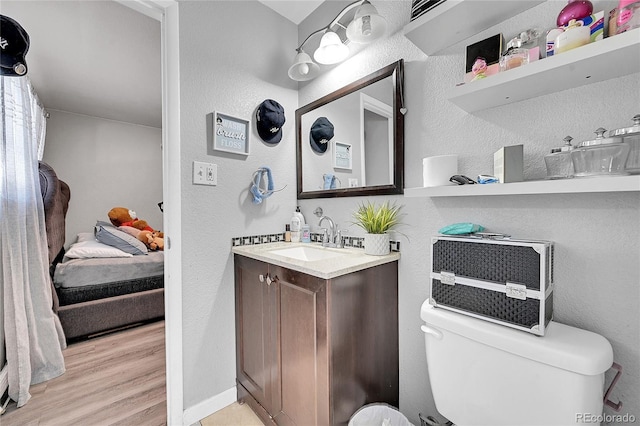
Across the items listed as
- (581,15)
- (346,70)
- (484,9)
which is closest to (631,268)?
(581,15)

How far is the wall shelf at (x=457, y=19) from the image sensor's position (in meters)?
0.89

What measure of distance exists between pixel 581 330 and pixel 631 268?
229 millimetres

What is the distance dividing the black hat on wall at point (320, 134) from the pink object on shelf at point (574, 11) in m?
1.07

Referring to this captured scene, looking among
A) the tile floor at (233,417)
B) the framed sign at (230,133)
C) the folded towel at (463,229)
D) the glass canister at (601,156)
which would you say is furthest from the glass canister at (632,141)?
the tile floor at (233,417)

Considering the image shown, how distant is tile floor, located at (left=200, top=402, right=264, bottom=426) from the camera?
1.35 metres

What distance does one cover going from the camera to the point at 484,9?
901mm

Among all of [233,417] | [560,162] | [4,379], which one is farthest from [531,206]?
[4,379]

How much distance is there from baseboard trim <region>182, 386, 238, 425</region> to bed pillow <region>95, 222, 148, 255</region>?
1.91 m

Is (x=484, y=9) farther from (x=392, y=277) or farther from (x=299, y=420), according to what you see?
(x=299, y=420)

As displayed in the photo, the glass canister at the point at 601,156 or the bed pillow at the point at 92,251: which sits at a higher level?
the glass canister at the point at 601,156

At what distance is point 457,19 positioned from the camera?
3.11ft

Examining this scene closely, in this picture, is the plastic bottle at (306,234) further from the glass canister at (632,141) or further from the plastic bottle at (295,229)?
the glass canister at (632,141)

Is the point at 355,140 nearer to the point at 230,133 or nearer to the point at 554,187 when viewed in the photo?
the point at 230,133

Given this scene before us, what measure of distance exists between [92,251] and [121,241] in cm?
27
